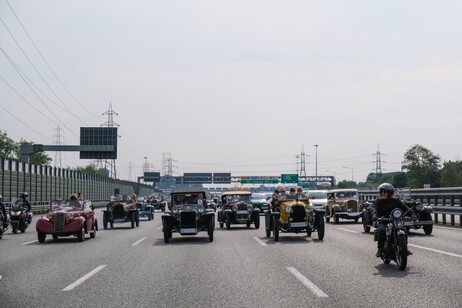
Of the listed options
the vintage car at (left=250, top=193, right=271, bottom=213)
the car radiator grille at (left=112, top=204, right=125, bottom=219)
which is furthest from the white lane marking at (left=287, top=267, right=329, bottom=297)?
the vintage car at (left=250, top=193, right=271, bottom=213)

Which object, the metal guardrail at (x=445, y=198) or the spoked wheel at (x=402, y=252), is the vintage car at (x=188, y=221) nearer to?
the spoked wheel at (x=402, y=252)

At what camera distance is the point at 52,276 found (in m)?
11.3

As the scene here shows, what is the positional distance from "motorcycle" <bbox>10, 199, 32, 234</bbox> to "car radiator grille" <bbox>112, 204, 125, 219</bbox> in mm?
4139

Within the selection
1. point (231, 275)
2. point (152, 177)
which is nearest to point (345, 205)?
point (231, 275)

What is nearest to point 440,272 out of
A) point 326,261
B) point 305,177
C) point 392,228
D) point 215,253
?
point 392,228

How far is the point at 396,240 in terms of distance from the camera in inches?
464

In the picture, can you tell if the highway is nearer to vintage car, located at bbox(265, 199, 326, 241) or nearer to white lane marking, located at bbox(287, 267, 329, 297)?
white lane marking, located at bbox(287, 267, 329, 297)

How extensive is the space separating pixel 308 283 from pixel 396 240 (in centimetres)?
280

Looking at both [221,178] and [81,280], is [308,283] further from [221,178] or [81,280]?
[221,178]

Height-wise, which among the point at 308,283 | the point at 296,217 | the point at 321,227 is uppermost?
the point at 296,217

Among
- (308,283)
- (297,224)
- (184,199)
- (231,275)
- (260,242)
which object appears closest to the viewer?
(308,283)

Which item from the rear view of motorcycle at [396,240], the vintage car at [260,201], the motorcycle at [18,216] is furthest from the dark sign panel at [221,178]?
the rear view of motorcycle at [396,240]

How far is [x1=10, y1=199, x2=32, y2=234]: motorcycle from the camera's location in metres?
25.6

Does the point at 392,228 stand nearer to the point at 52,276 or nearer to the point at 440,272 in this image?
the point at 440,272
